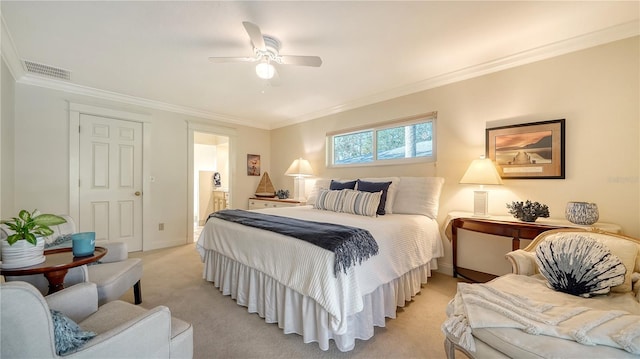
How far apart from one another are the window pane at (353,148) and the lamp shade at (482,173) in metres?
1.53

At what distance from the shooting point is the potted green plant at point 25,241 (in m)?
1.37

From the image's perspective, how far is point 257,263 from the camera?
208 centimetres

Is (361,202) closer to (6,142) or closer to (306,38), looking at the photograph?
(306,38)

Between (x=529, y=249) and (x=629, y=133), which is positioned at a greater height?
(x=629, y=133)

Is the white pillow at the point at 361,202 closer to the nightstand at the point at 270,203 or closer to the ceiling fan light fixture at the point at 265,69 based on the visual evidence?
the nightstand at the point at 270,203

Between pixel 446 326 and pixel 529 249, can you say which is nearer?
pixel 446 326

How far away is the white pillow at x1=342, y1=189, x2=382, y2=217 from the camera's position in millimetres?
2777

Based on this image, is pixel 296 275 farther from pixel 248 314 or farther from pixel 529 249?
pixel 529 249

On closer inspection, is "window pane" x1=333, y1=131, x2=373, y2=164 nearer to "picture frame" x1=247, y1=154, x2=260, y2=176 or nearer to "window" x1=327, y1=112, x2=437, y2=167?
"window" x1=327, y1=112, x2=437, y2=167

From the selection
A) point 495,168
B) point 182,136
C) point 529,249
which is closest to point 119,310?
point 529,249

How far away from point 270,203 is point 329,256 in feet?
10.4

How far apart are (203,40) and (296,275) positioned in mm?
2187

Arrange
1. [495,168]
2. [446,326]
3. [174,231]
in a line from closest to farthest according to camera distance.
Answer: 1. [446,326]
2. [495,168]
3. [174,231]

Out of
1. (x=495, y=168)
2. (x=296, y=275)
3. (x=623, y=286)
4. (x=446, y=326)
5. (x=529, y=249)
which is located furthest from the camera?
(x=495, y=168)
